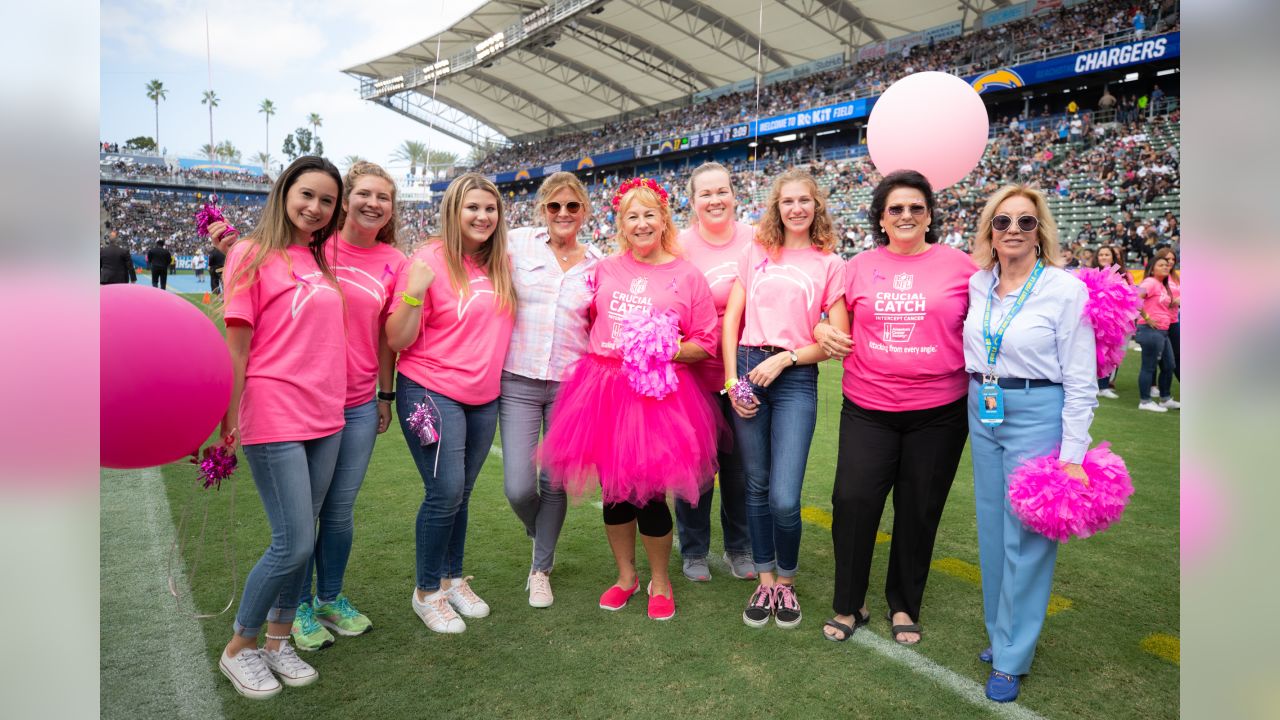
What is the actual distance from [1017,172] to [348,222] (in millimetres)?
21993

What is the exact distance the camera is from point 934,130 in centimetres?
381

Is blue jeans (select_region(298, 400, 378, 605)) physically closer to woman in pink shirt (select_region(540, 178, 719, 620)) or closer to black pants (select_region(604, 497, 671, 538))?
woman in pink shirt (select_region(540, 178, 719, 620))

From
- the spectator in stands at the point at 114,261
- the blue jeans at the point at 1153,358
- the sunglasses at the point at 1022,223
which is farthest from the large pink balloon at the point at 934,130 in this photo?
the spectator in stands at the point at 114,261

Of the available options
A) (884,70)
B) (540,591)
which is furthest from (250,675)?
(884,70)

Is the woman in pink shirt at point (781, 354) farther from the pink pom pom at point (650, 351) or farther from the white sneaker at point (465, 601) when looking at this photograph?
the white sneaker at point (465, 601)

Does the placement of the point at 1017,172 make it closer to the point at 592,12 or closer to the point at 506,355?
the point at 592,12

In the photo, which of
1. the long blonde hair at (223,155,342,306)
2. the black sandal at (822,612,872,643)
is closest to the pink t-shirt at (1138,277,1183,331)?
the black sandal at (822,612,872,643)

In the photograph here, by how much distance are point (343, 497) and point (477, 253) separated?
3.80 feet

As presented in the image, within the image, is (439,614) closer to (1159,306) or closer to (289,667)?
(289,667)

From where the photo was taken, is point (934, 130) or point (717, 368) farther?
point (934, 130)

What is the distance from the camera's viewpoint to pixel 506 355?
3256 mm

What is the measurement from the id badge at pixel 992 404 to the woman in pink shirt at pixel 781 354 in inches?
25.2

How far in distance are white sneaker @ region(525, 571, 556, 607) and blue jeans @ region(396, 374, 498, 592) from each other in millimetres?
410

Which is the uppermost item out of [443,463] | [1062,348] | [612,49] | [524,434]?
[612,49]
